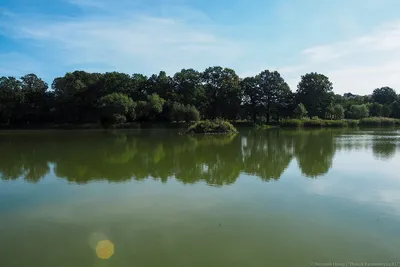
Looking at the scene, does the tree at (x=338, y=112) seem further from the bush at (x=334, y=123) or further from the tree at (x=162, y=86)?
the tree at (x=162, y=86)

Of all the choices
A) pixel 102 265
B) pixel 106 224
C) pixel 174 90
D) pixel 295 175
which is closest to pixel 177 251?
pixel 102 265

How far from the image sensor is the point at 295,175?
12.0 m

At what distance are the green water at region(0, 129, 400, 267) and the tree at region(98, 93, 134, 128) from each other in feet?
121

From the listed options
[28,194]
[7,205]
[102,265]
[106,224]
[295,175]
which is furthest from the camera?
[295,175]

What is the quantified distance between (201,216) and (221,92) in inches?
2172

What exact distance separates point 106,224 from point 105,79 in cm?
5487

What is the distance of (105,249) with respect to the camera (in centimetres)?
557

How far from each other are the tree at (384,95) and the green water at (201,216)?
78.0 metres

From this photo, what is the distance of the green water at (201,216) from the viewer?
532 cm

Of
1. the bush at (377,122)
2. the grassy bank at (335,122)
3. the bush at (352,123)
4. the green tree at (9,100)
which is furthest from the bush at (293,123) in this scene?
the green tree at (9,100)

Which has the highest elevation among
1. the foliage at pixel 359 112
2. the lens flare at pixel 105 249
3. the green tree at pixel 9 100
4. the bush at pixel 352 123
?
the green tree at pixel 9 100

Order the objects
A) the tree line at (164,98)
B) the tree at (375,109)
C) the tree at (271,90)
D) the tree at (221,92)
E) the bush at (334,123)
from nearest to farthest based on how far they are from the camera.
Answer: the tree line at (164,98)
the bush at (334,123)
the tree at (221,92)
the tree at (271,90)
the tree at (375,109)

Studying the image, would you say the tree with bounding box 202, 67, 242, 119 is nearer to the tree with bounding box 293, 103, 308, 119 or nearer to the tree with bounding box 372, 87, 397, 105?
the tree with bounding box 293, 103, 308, 119

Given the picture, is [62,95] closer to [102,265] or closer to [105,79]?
[105,79]
